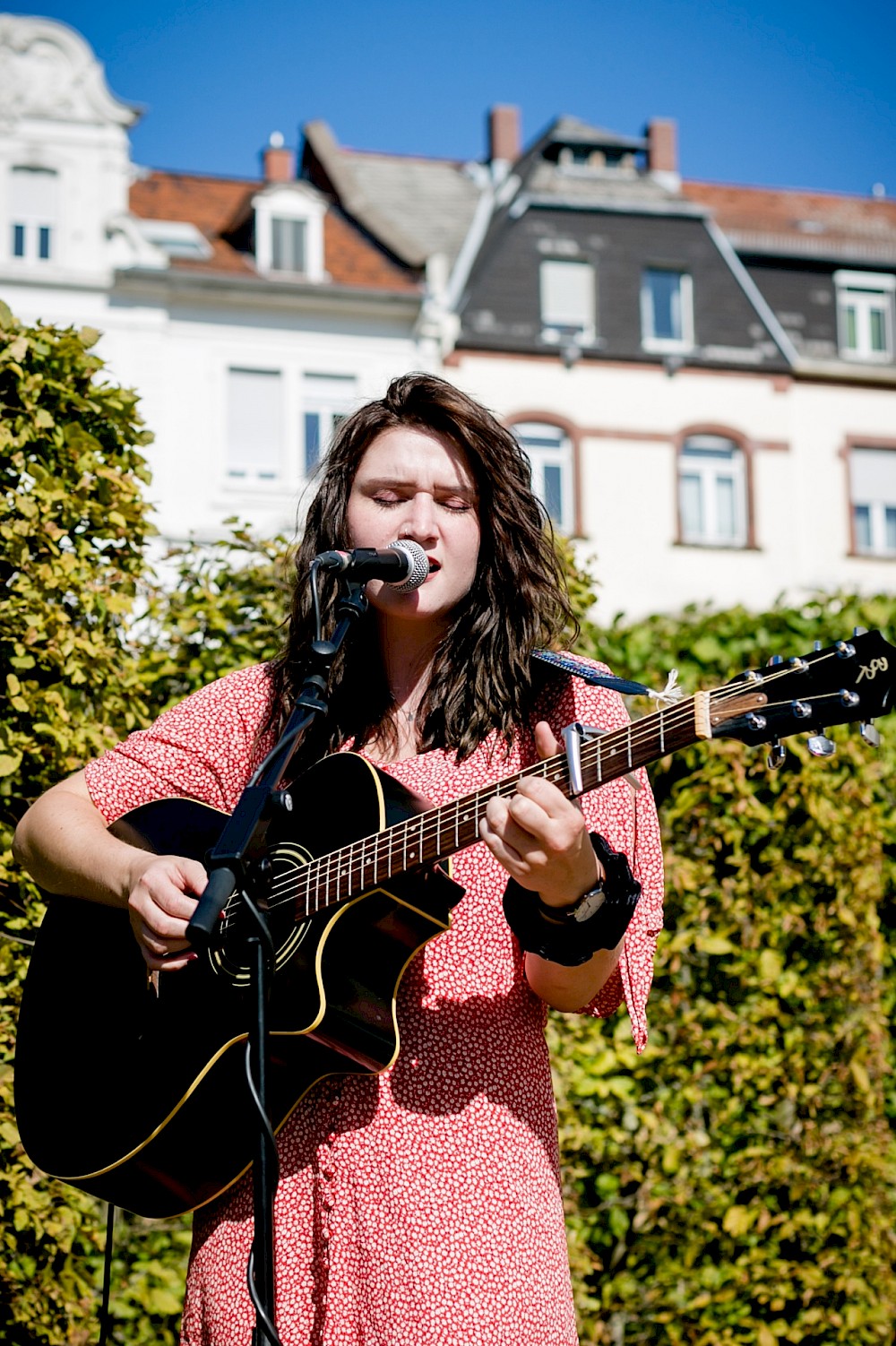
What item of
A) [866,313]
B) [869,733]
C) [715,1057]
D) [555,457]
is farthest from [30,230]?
[869,733]

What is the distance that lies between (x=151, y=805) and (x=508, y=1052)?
774mm

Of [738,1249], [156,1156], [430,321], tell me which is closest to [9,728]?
[156,1156]

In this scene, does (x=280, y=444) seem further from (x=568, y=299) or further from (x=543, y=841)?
(x=543, y=841)

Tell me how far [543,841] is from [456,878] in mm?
400

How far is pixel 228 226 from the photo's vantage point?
2198cm

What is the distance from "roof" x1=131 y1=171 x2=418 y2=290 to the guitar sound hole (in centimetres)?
1843

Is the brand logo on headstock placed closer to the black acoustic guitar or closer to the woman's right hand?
the black acoustic guitar

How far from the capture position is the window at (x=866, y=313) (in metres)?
23.5

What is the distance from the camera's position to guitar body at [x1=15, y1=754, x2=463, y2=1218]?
2244mm

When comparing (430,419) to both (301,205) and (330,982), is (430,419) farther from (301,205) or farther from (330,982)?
(301,205)

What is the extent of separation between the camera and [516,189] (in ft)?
73.3

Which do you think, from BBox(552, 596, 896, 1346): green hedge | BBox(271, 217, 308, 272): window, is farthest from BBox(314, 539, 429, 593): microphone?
BBox(271, 217, 308, 272): window

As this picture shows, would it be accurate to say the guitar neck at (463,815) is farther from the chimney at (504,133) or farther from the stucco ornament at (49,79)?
the chimney at (504,133)

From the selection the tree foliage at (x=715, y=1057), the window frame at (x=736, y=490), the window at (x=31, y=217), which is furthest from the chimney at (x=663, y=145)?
the tree foliage at (x=715, y=1057)
